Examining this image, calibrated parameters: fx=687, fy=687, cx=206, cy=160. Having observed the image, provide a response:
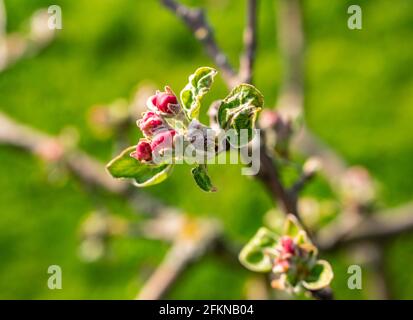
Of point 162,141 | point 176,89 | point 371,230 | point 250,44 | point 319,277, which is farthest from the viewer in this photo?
point 176,89

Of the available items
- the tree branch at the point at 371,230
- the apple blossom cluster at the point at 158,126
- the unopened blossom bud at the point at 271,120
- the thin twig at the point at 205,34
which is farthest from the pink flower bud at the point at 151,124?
the tree branch at the point at 371,230

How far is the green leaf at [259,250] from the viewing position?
1.04 m

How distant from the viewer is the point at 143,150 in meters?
0.84

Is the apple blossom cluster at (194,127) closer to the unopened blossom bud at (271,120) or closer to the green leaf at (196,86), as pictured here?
the green leaf at (196,86)

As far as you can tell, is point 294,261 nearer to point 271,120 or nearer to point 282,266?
point 282,266

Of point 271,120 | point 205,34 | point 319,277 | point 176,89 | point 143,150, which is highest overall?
point 176,89

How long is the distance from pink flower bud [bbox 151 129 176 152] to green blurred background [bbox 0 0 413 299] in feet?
7.38

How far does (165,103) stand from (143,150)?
6 cm

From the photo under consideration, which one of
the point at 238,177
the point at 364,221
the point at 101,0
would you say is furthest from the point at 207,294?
the point at 101,0

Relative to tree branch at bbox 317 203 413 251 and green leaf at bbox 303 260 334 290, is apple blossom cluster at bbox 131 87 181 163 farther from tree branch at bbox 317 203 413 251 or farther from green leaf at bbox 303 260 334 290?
tree branch at bbox 317 203 413 251

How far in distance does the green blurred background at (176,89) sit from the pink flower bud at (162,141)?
2248 mm

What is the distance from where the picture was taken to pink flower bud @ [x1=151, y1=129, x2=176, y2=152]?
82cm

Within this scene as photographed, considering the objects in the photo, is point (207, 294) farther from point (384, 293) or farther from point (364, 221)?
point (364, 221)

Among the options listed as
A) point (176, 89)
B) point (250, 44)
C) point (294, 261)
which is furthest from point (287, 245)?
point (176, 89)
